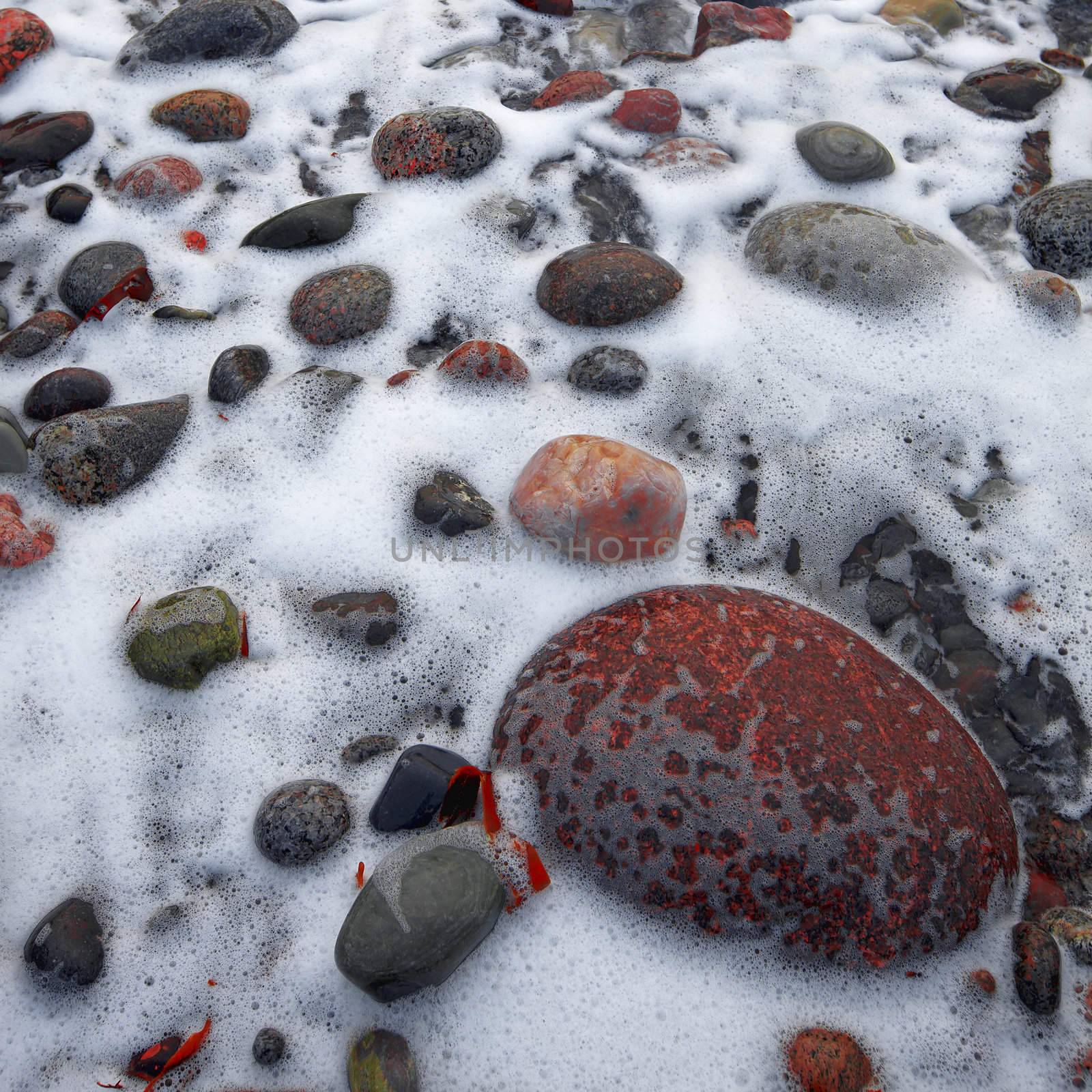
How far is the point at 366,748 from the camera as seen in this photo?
217cm

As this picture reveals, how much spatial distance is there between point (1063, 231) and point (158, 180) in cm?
366

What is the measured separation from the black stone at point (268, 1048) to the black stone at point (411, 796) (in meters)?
0.49

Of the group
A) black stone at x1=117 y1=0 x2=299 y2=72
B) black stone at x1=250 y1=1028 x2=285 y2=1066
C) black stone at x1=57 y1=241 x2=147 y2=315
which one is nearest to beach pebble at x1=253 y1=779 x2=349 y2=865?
black stone at x1=250 y1=1028 x2=285 y2=1066

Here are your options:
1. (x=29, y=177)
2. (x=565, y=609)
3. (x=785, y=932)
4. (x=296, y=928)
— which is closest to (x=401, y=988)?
(x=296, y=928)

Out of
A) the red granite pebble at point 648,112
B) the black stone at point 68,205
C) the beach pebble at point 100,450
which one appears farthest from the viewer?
the red granite pebble at point 648,112

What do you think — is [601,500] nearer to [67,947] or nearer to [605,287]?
[605,287]

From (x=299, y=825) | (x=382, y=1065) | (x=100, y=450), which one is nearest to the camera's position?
(x=382, y=1065)

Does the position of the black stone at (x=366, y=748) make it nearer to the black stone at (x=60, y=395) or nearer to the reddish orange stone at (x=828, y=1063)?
the reddish orange stone at (x=828, y=1063)

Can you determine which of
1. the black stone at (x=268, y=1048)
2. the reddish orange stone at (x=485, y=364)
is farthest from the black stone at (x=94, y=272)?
the black stone at (x=268, y=1048)

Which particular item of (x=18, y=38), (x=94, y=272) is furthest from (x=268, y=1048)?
(x=18, y=38)

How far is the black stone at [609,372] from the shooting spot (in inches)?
110

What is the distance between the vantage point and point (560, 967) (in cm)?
187

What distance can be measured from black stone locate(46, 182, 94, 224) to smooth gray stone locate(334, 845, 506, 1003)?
2.93 meters

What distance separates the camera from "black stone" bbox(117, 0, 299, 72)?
3.65 metres
